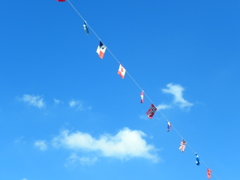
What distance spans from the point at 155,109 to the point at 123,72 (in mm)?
3382

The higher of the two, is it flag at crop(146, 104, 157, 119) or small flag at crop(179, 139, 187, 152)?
flag at crop(146, 104, 157, 119)

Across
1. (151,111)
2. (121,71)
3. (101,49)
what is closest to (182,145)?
(151,111)

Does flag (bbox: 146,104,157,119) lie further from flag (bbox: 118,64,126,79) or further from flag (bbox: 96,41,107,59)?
flag (bbox: 96,41,107,59)

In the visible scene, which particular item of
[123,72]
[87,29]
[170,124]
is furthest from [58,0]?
[170,124]

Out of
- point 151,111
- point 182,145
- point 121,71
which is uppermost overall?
point 151,111

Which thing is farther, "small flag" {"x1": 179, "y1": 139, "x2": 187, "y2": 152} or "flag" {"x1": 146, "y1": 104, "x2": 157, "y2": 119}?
"small flag" {"x1": 179, "y1": 139, "x2": 187, "y2": 152}

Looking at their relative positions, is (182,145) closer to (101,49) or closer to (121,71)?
(121,71)

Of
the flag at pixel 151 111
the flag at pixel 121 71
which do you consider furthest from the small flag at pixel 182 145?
the flag at pixel 121 71

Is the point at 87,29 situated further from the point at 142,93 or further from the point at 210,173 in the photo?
the point at 210,173

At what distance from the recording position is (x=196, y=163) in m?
18.5

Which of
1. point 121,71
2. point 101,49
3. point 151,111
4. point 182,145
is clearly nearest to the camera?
point 101,49

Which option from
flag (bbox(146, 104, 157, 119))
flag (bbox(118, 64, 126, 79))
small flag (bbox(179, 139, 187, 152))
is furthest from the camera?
small flag (bbox(179, 139, 187, 152))

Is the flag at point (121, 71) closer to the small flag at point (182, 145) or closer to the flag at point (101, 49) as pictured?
the flag at point (101, 49)

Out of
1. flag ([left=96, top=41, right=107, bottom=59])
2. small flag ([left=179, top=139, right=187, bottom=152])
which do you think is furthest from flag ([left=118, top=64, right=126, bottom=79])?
small flag ([left=179, top=139, right=187, bottom=152])
